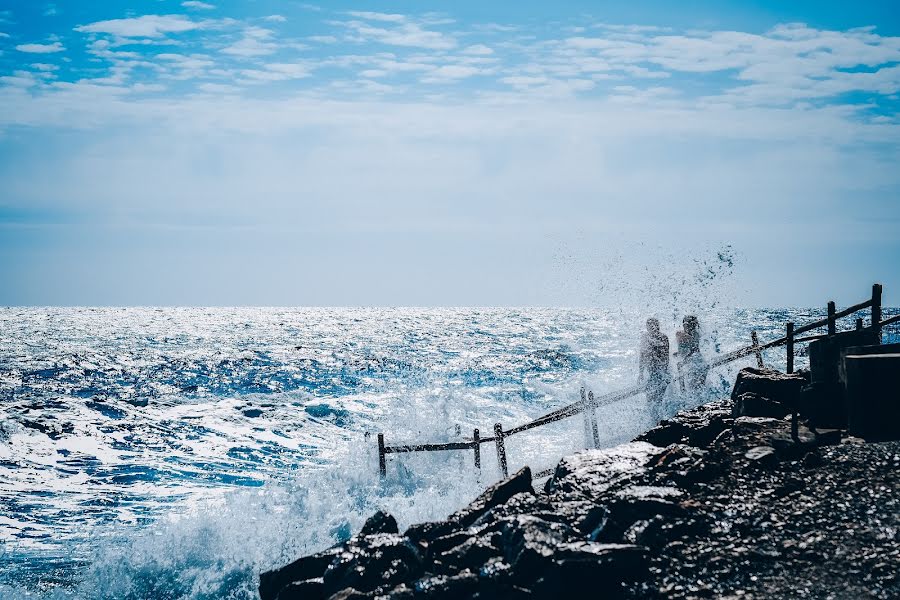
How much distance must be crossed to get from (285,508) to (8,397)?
25490mm

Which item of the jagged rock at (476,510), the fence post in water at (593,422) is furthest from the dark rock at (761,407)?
the fence post in water at (593,422)

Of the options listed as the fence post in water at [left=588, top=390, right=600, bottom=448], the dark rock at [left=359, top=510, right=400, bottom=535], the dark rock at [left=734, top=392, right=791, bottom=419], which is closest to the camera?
the dark rock at [left=359, top=510, right=400, bottom=535]

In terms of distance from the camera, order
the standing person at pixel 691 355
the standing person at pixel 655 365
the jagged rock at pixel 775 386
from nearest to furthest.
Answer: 1. the jagged rock at pixel 775 386
2. the standing person at pixel 655 365
3. the standing person at pixel 691 355

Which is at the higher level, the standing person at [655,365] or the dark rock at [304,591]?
the standing person at [655,365]

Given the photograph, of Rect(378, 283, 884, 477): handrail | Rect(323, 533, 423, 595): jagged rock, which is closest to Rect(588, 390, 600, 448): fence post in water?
Rect(378, 283, 884, 477): handrail

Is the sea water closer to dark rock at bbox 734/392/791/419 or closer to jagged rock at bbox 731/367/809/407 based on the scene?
jagged rock at bbox 731/367/809/407

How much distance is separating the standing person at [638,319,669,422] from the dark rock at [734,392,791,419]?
7.86 metres

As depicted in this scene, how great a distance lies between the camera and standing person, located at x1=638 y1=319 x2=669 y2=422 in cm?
1927

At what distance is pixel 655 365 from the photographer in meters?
19.3

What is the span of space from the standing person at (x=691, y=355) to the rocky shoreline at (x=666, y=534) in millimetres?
9821

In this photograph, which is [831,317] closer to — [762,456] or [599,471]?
[762,456]

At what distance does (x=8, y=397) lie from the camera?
114 ft

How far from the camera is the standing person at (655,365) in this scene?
19266 mm

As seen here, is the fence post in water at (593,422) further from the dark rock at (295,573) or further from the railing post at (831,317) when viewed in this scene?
the dark rock at (295,573)
